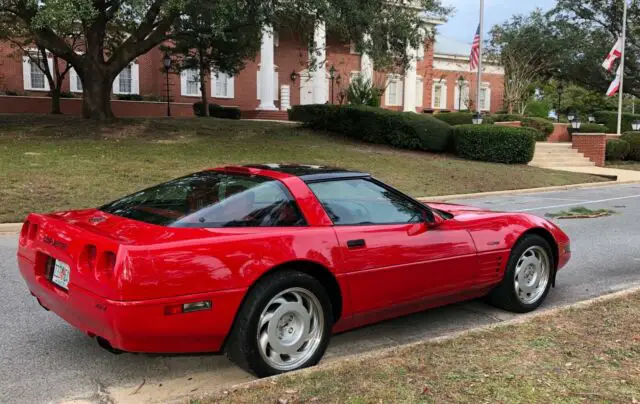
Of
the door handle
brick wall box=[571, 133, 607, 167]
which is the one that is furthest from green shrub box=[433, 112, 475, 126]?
the door handle

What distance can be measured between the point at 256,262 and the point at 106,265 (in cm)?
85

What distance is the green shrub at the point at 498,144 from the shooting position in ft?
69.4

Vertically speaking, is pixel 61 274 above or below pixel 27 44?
below

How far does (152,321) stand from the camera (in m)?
3.21

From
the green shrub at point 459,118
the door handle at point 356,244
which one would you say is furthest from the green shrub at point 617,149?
the door handle at point 356,244

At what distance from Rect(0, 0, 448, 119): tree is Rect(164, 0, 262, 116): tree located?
4.8 inches

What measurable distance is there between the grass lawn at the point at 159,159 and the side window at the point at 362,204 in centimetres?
756

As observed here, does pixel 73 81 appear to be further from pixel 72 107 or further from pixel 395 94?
pixel 395 94

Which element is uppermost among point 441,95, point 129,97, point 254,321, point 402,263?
point 441,95

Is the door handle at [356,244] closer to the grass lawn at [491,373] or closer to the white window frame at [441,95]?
the grass lawn at [491,373]

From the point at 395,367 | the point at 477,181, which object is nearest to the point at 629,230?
the point at 477,181

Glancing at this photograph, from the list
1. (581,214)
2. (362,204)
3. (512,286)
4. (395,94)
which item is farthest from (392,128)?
(395,94)

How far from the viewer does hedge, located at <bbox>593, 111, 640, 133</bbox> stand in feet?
119

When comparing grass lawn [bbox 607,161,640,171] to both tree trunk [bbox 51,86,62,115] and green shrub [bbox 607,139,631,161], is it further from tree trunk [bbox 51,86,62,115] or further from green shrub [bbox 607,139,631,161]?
tree trunk [bbox 51,86,62,115]
